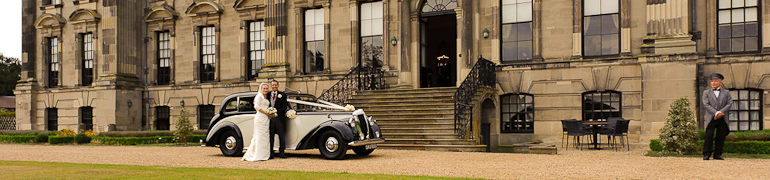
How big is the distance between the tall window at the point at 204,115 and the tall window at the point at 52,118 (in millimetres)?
8386

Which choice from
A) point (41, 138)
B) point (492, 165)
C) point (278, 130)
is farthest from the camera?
point (41, 138)

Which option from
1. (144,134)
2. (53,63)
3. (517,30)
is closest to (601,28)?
(517,30)

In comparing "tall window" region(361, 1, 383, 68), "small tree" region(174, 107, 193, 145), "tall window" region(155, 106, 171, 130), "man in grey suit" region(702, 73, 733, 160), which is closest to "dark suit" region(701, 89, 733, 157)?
"man in grey suit" region(702, 73, 733, 160)

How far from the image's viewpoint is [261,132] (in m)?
13.5

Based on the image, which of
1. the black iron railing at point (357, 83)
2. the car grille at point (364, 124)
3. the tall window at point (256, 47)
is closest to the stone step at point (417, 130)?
the black iron railing at point (357, 83)

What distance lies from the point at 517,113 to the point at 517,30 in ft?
9.04

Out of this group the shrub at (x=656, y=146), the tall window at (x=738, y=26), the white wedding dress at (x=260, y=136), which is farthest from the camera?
the tall window at (x=738, y=26)

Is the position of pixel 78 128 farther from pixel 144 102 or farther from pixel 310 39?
pixel 310 39

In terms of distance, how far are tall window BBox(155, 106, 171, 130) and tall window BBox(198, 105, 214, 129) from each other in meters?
1.98

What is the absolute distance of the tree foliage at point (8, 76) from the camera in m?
70.0

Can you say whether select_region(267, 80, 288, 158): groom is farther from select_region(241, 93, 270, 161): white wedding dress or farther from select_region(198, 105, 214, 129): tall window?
select_region(198, 105, 214, 129): tall window

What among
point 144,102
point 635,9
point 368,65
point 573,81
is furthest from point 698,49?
point 144,102

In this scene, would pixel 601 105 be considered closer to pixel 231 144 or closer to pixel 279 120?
pixel 279 120

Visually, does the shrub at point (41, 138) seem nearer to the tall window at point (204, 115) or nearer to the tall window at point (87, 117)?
the tall window at point (87, 117)
